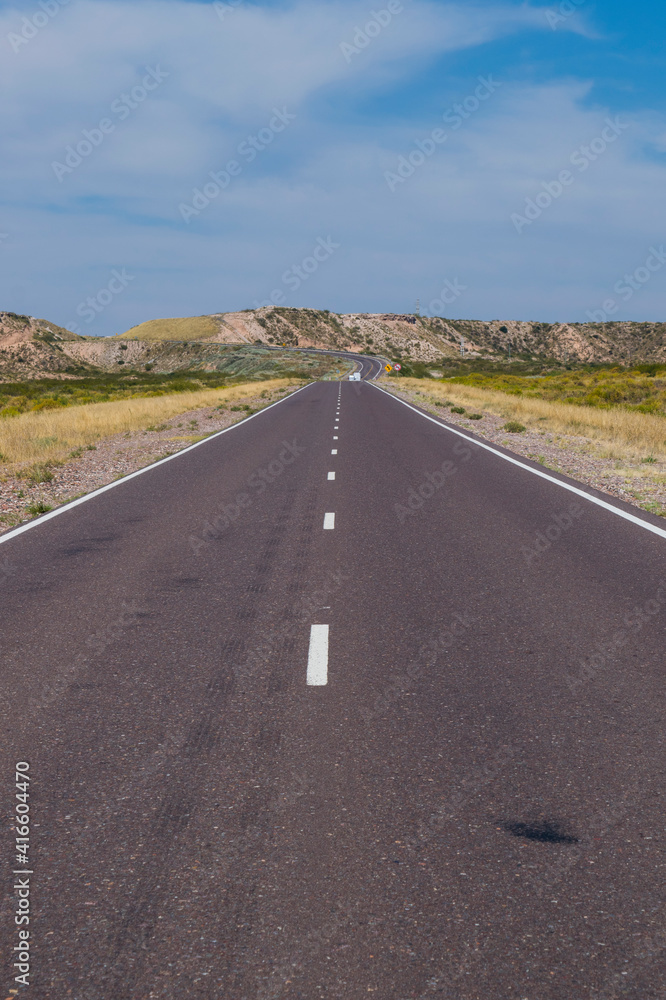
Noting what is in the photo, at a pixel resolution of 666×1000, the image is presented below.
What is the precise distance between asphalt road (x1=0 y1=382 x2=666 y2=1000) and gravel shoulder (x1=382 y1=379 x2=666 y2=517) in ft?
14.0

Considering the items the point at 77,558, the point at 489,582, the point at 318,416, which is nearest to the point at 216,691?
the point at 489,582

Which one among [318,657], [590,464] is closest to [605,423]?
[590,464]

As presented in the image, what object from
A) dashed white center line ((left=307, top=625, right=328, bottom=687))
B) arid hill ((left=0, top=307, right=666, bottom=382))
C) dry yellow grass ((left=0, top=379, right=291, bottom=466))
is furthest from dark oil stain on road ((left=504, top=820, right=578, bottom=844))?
arid hill ((left=0, top=307, right=666, bottom=382))

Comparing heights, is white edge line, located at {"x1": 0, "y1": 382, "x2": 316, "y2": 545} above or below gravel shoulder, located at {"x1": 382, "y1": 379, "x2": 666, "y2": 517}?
below

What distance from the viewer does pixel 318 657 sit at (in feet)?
18.6

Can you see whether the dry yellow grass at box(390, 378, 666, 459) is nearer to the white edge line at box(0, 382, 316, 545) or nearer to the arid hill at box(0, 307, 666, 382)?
the white edge line at box(0, 382, 316, 545)

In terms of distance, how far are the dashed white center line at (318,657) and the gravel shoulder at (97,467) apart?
6.31 metres

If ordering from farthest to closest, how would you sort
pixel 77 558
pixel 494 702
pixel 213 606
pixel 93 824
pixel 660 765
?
pixel 77 558
pixel 213 606
pixel 494 702
pixel 660 765
pixel 93 824

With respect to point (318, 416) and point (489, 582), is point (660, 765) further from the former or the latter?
point (318, 416)

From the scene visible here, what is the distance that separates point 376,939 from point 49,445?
1965 centimetres

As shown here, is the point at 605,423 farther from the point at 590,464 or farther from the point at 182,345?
the point at 182,345

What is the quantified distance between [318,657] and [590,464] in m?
12.4

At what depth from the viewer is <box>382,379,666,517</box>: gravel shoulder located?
1289 cm

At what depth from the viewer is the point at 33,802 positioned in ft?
12.6
